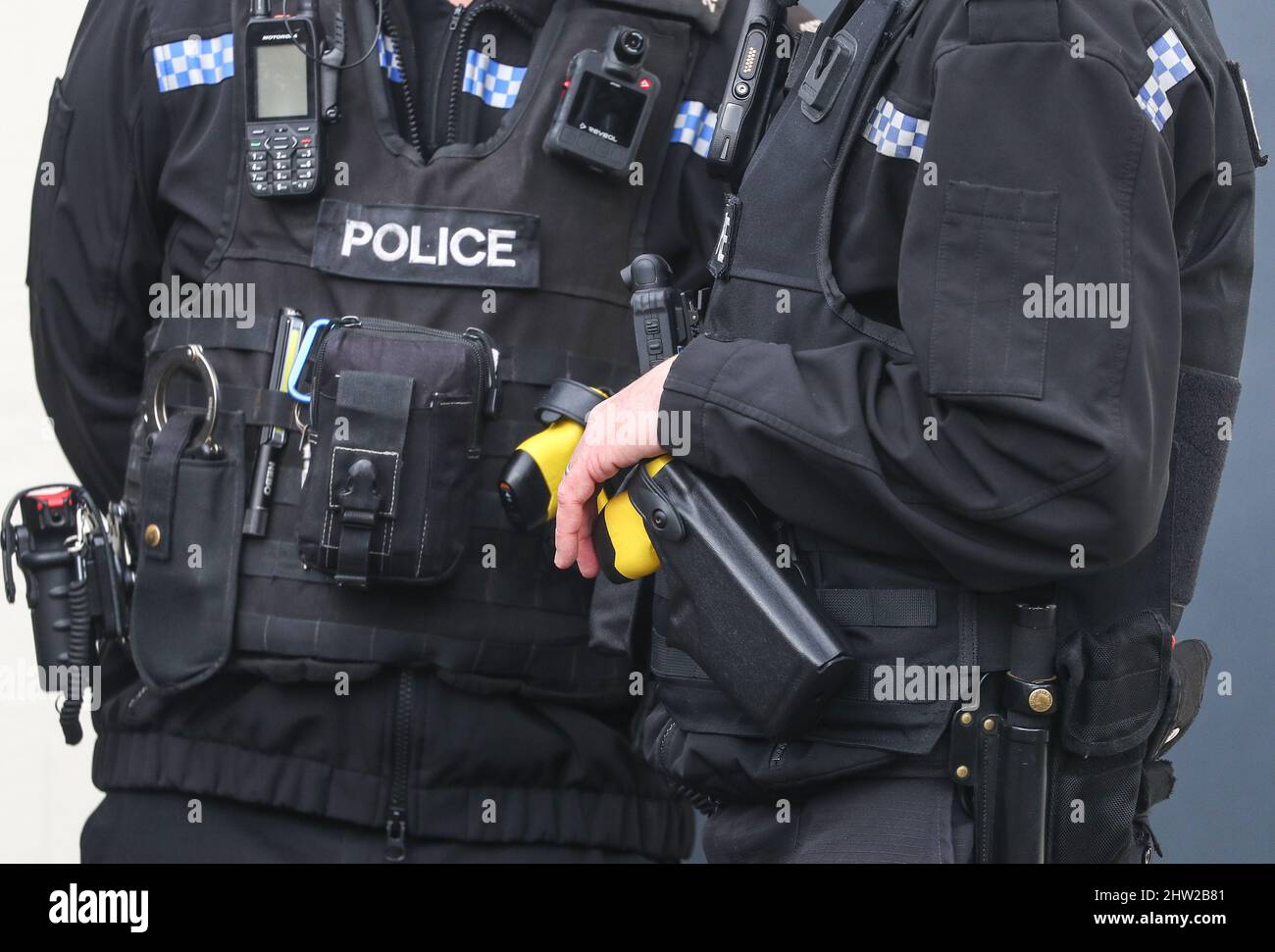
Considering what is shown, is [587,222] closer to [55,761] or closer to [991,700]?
[991,700]

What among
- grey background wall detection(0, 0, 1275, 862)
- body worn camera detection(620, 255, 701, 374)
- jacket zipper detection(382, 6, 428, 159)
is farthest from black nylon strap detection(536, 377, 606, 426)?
grey background wall detection(0, 0, 1275, 862)

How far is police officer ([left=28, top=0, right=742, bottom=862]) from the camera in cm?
184

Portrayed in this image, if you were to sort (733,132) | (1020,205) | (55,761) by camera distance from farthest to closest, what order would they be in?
(55,761)
(733,132)
(1020,205)

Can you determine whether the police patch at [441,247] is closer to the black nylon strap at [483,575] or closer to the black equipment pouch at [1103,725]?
the black nylon strap at [483,575]

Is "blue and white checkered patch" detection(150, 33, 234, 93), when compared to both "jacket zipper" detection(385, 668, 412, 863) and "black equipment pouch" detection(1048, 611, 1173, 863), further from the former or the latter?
"black equipment pouch" detection(1048, 611, 1173, 863)

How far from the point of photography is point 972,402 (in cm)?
128

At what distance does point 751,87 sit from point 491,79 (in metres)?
0.39

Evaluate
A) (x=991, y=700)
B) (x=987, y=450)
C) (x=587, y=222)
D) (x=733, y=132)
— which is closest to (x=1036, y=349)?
(x=987, y=450)

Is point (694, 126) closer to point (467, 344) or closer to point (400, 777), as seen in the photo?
point (467, 344)

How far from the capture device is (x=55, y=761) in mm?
2777

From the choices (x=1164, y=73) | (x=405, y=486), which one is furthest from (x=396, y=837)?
(x=1164, y=73)

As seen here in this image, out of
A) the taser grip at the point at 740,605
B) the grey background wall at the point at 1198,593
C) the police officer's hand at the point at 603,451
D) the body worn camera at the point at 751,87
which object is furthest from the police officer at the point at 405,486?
the grey background wall at the point at 1198,593

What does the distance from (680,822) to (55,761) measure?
140 cm

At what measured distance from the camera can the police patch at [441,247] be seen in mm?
1830
